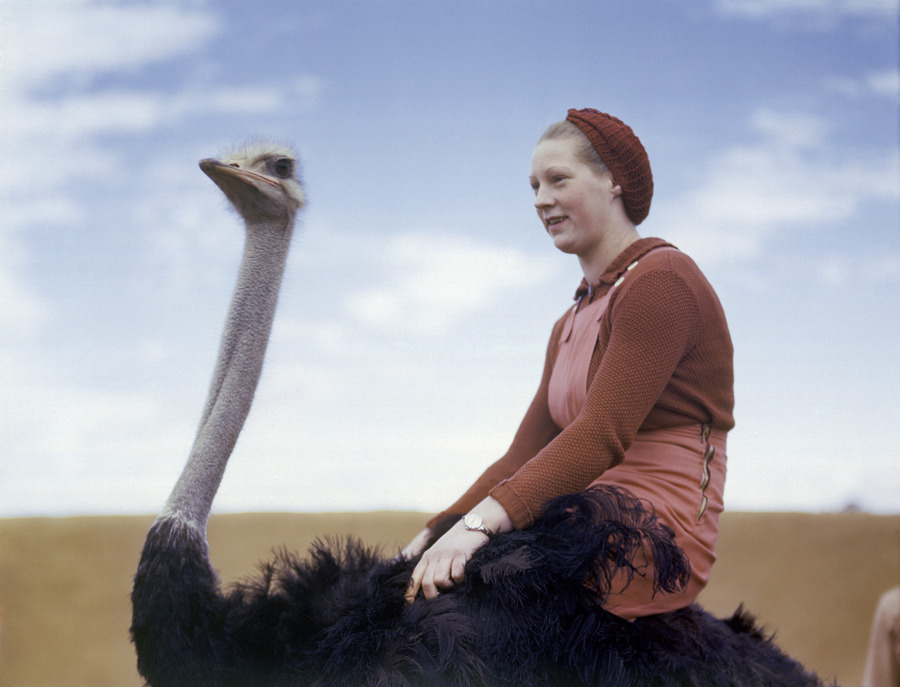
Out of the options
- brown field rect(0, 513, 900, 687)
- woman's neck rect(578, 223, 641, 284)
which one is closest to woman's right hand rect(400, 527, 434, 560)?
woman's neck rect(578, 223, 641, 284)

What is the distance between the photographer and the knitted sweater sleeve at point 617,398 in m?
1.20

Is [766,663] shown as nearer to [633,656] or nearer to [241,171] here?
[633,656]

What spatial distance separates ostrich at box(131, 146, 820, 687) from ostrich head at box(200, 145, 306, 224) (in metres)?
0.04

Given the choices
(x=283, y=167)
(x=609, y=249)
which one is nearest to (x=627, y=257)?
(x=609, y=249)

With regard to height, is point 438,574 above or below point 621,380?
below

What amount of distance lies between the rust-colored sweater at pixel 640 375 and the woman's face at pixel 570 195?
70 millimetres

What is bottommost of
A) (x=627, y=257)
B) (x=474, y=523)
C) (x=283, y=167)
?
(x=474, y=523)

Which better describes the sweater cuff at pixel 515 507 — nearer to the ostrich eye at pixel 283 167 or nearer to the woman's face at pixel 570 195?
the woman's face at pixel 570 195

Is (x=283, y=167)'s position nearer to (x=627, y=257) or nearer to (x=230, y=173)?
(x=230, y=173)

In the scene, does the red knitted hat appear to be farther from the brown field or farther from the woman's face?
the brown field

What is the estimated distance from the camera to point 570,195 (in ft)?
4.55

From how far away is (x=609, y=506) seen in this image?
3.94 ft

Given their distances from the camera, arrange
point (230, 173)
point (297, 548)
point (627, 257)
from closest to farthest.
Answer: point (627, 257), point (230, 173), point (297, 548)

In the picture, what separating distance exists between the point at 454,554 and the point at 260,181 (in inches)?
37.8
